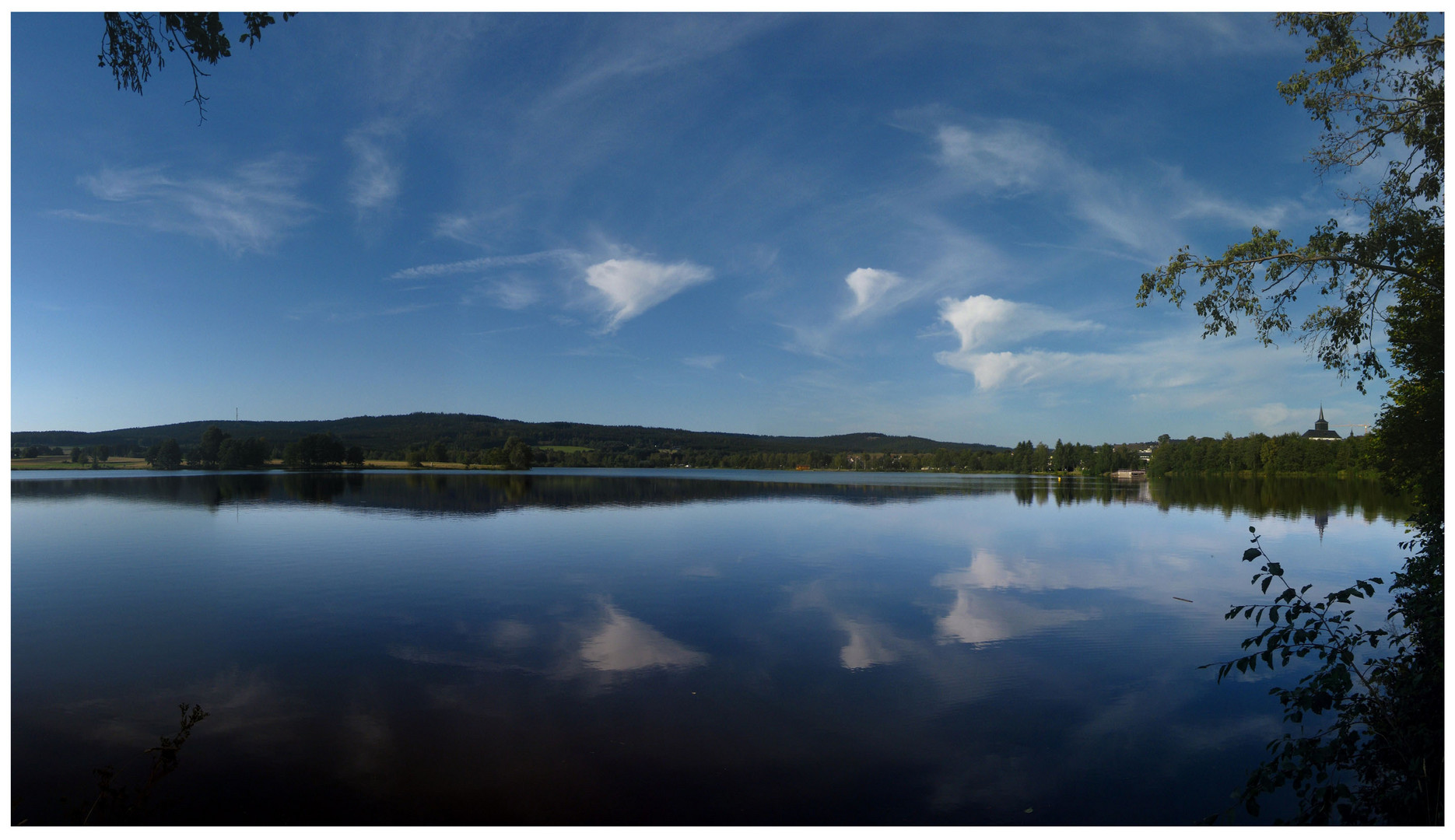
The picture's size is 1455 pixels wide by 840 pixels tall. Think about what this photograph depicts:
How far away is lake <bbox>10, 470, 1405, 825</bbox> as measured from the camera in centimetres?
536

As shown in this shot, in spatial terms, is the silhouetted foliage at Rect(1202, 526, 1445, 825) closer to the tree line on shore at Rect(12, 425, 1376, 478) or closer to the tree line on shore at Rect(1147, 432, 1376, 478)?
the tree line on shore at Rect(12, 425, 1376, 478)

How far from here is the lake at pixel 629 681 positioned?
17.6 ft

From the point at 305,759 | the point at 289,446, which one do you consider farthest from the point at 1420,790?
the point at 289,446

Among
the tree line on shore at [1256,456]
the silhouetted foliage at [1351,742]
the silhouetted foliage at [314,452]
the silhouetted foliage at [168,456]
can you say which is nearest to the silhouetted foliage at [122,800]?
the silhouetted foliage at [1351,742]

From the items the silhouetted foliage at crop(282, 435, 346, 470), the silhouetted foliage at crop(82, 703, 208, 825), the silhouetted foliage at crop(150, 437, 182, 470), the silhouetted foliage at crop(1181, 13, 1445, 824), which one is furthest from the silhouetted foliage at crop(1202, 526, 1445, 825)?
the silhouetted foliage at crop(282, 435, 346, 470)

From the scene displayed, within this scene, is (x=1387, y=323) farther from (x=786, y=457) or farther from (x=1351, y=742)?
(x=786, y=457)

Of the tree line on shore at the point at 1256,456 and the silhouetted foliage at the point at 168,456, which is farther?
the tree line on shore at the point at 1256,456

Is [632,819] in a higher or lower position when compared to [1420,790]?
lower

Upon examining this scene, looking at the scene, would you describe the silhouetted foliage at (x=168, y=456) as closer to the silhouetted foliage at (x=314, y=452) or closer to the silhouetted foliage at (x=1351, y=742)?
the silhouetted foliage at (x=314, y=452)

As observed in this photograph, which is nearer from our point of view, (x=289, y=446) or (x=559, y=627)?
(x=559, y=627)

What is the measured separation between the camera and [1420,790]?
4711mm

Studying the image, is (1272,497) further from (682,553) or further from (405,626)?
(405,626)

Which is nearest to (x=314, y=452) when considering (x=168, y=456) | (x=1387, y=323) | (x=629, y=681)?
(x=168, y=456)

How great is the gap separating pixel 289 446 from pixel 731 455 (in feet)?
229
